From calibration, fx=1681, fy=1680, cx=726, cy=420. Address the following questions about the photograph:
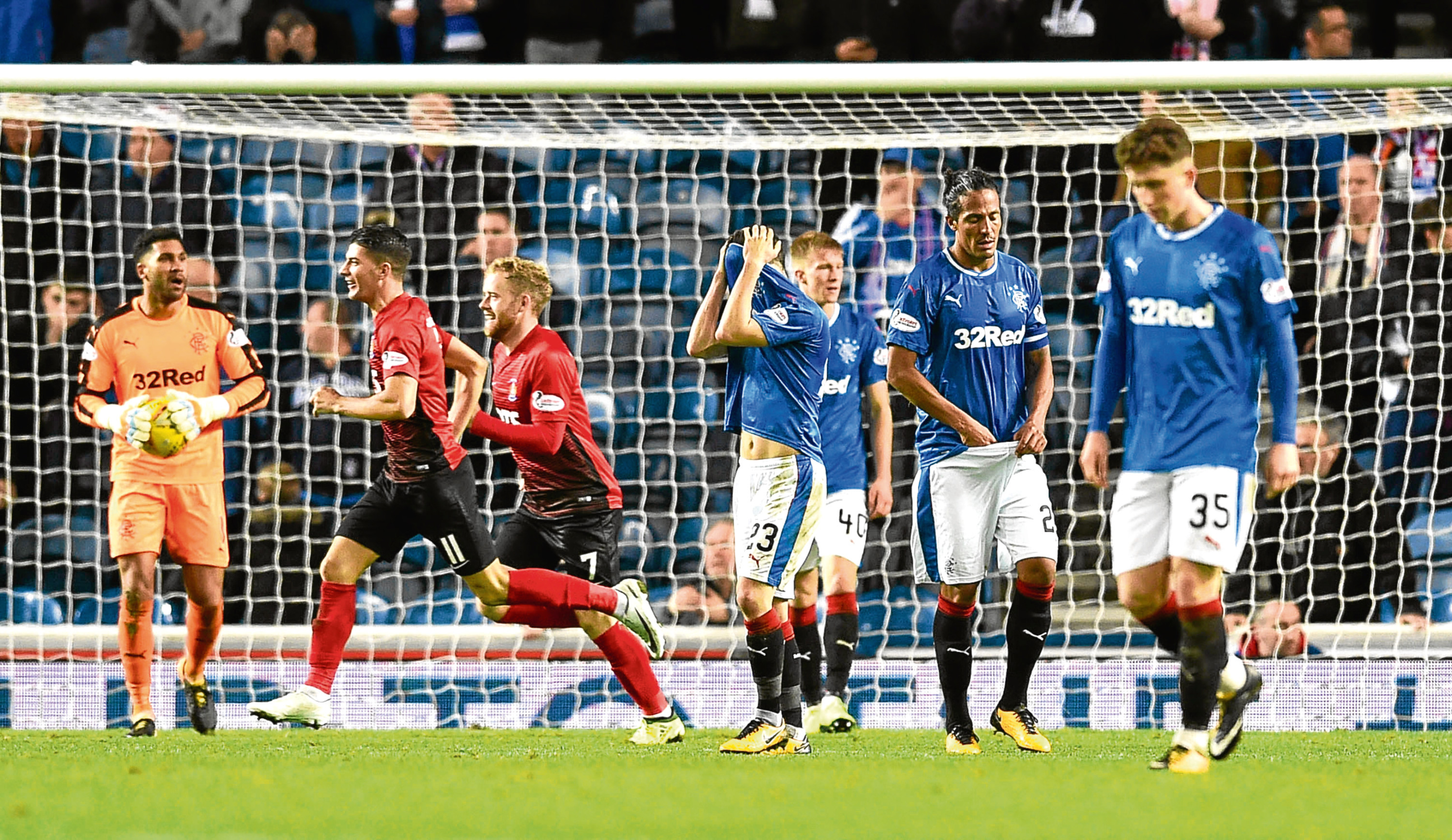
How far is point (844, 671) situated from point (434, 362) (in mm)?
2189

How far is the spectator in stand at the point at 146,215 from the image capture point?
883cm

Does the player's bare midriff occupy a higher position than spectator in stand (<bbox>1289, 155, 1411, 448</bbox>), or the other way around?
spectator in stand (<bbox>1289, 155, 1411, 448</bbox>)

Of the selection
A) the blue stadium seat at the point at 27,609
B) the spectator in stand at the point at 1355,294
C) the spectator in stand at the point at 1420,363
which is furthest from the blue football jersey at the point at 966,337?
the blue stadium seat at the point at 27,609

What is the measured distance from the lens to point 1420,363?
26.3ft

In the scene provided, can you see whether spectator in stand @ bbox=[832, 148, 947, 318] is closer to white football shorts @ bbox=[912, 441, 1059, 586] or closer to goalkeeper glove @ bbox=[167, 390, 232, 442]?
white football shorts @ bbox=[912, 441, 1059, 586]

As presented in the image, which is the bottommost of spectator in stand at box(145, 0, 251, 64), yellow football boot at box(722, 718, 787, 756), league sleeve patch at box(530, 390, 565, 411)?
yellow football boot at box(722, 718, 787, 756)

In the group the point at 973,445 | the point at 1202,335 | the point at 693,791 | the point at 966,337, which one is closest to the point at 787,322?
the point at 966,337

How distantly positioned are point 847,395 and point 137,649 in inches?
119

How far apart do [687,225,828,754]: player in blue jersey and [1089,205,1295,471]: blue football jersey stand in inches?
47.0

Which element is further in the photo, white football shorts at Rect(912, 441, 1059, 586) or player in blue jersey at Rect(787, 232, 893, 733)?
player in blue jersey at Rect(787, 232, 893, 733)

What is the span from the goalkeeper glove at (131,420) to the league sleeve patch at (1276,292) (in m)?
4.05

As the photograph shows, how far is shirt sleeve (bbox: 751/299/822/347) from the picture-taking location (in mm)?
5652

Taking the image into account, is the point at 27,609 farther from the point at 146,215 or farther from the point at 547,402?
the point at 547,402

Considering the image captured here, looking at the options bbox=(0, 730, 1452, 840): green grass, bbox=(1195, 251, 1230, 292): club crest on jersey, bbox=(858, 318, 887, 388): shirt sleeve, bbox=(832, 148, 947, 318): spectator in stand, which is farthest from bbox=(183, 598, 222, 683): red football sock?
bbox=(1195, 251, 1230, 292): club crest on jersey
